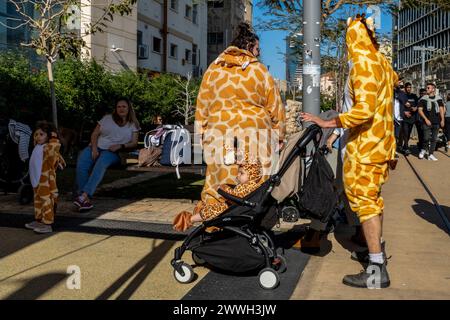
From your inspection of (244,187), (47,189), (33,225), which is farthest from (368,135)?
(33,225)

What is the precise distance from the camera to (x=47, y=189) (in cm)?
586

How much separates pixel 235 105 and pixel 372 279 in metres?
1.75

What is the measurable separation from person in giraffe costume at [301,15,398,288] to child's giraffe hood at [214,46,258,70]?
0.77 m

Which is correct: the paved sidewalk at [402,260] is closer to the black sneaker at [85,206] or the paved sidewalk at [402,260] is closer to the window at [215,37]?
the black sneaker at [85,206]

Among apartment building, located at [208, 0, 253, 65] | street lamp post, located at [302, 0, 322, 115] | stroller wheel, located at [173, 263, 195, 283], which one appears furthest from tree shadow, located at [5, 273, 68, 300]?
apartment building, located at [208, 0, 253, 65]

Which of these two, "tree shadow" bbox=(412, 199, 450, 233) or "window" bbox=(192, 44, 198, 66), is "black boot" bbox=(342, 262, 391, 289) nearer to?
"tree shadow" bbox=(412, 199, 450, 233)

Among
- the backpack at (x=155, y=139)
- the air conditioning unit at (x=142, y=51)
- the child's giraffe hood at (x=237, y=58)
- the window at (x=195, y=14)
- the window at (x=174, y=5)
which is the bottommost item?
the backpack at (x=155, y=139)

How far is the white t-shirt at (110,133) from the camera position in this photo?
705 cm

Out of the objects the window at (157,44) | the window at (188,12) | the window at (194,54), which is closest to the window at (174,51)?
the window at (157,44)

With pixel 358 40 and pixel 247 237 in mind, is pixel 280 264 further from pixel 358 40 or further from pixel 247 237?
pixel 358 40

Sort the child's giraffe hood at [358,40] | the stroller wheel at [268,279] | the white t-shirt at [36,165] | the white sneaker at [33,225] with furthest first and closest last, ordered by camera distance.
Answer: the white t-shirt at [36,165] < the white sneaker at [33,225] < the child's giraffe hood at [358,40] < the stroller wheel at [268,279]

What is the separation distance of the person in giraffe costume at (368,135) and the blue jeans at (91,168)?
12.0 feet
